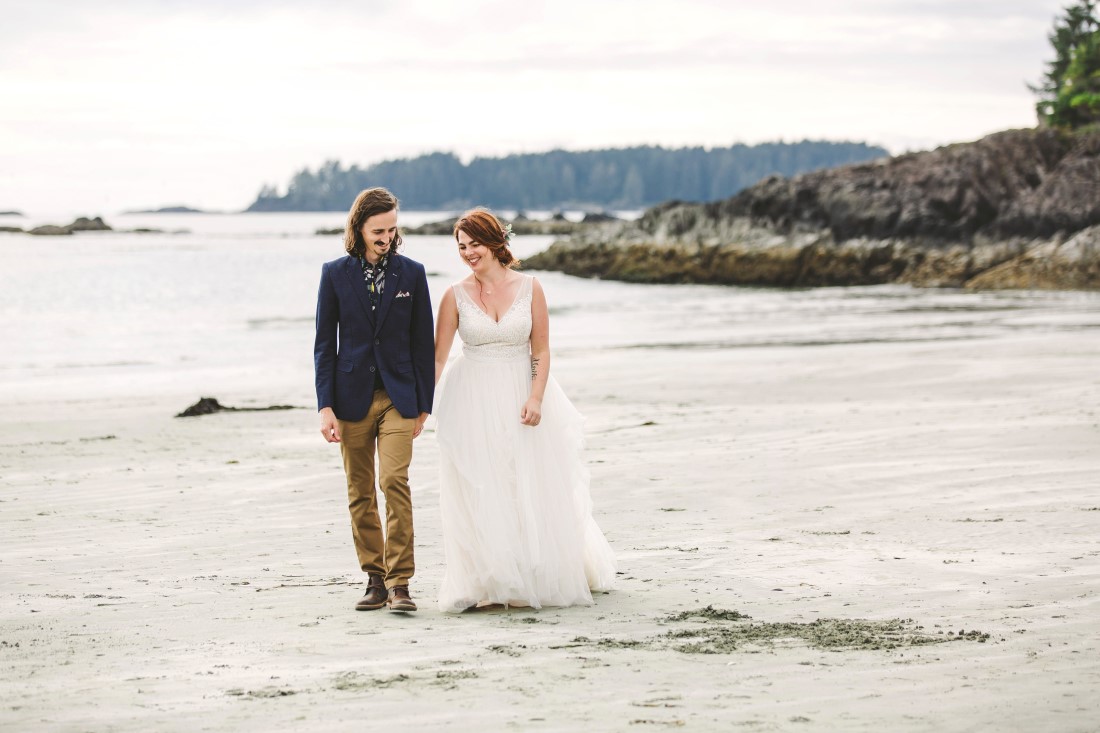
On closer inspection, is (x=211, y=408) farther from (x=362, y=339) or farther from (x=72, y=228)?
(x=72, y=228)

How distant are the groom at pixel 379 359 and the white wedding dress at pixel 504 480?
192 millimetres

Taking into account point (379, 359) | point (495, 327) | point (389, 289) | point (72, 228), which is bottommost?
point (379, 359)

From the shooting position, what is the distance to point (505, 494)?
5.61 m

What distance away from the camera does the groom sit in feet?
A: 18.0

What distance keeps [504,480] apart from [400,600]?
706 millimetres

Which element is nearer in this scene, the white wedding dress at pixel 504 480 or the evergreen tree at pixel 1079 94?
the white wedding dress at pixel 504 480

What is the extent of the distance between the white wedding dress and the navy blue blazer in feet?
0.83

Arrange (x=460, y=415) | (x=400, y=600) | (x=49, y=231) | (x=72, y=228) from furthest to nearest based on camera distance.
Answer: (x=72, y=228)
(x=49, y=231)
(x=460, y=415)
(x=400, y=600)

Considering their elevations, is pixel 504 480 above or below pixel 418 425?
below

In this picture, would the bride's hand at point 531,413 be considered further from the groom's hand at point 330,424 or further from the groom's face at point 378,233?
the groom's face at point 378,233

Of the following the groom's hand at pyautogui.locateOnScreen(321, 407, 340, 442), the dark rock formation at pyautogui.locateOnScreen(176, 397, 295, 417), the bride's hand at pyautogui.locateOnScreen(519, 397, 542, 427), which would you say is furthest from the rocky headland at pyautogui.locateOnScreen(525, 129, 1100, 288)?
the groom's hand at pyautogui.locateOnScreen(321, 407, 340, 442)

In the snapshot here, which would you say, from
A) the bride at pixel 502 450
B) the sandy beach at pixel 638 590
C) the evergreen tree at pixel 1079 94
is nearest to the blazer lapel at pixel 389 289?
the bride at pixel 502 450

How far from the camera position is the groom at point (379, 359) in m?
5.50

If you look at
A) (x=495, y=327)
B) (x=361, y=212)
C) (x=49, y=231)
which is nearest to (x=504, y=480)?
(x=495, y=327)
